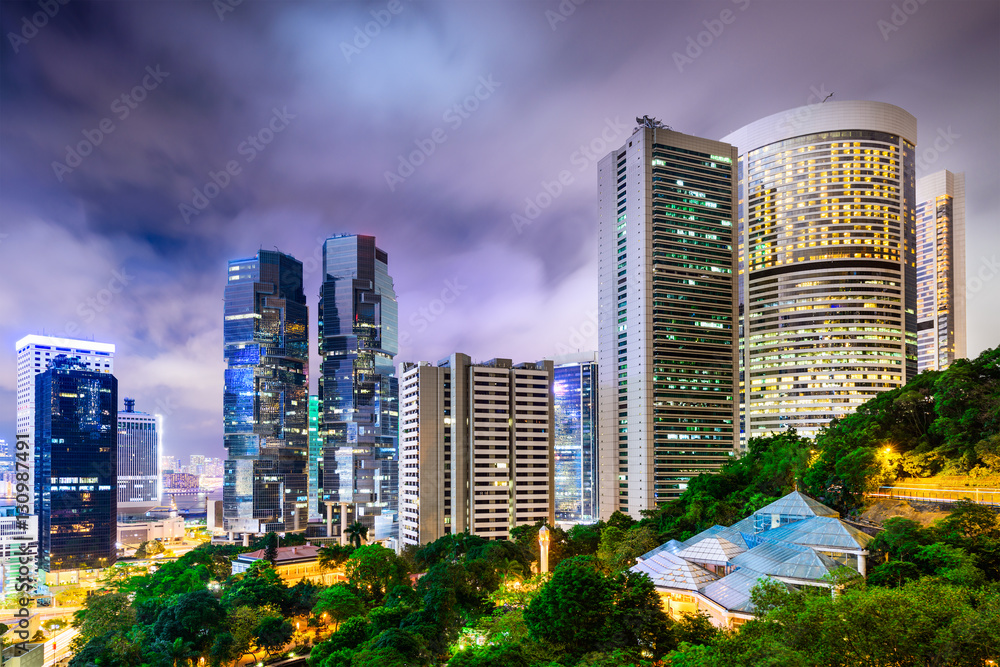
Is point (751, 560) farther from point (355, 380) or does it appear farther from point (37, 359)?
point (355, 380)

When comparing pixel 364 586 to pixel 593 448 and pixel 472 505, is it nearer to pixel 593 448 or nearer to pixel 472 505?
pixel 472 505

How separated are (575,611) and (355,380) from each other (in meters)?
130

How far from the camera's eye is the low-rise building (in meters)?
65.6

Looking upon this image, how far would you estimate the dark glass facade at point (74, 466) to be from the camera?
106500 millimetres

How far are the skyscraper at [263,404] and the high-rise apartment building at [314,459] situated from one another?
6420mm

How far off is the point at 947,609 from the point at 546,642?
15.0 m

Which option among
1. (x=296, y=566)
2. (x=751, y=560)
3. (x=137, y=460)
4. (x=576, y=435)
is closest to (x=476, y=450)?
(x=296, y=566)

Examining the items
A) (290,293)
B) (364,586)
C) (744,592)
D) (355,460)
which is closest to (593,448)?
(355,460)

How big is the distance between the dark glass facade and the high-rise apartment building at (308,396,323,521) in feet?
161

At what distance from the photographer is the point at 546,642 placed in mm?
26234

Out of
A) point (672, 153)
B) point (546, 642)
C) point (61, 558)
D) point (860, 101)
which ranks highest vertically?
point (860, 101)

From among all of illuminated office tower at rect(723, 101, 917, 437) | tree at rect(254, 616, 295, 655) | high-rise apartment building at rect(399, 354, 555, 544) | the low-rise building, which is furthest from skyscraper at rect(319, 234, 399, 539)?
tree at rect(254, 616, 295, 655)

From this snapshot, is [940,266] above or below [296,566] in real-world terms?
above

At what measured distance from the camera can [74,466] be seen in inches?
4274
